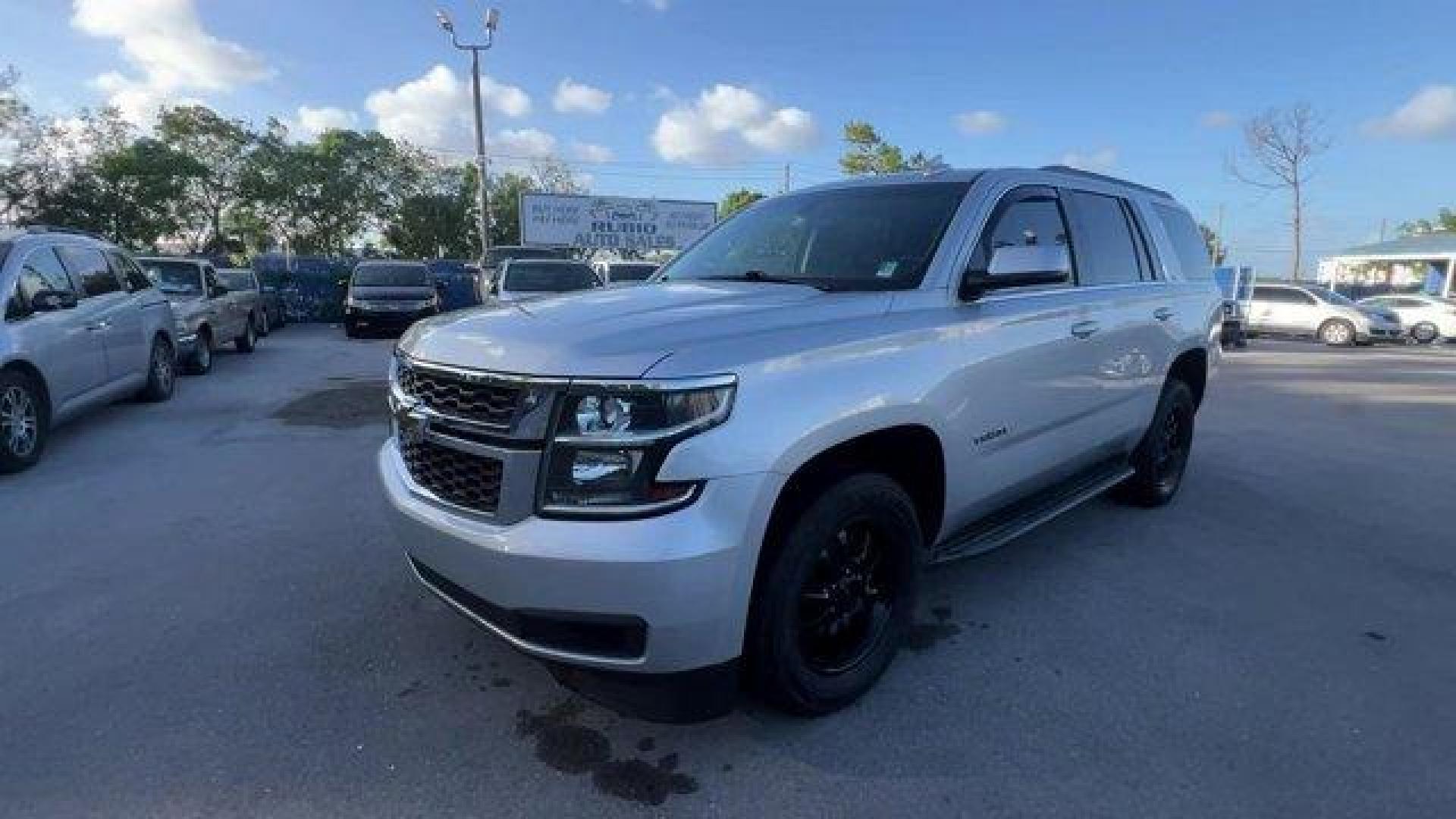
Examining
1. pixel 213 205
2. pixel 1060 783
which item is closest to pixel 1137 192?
pixel 1060 783

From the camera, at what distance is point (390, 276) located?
17.7 metres

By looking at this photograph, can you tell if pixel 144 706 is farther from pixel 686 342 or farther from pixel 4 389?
pixel 4 389

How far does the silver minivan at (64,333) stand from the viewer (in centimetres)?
622

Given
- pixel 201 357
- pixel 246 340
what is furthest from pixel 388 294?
pixel 201 357

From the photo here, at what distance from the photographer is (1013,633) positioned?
357cm

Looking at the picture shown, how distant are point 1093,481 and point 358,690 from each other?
11.7 feet

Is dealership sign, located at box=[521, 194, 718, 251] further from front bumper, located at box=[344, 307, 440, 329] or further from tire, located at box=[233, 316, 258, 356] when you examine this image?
tire, located at box=[233, 316, 258, 356]

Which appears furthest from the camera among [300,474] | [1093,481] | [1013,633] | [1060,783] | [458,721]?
[300,474]

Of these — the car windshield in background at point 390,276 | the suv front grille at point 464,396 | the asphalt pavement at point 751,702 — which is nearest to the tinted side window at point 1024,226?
the asphalt pavement at point 751,702

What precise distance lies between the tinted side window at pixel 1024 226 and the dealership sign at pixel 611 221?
2752 cm

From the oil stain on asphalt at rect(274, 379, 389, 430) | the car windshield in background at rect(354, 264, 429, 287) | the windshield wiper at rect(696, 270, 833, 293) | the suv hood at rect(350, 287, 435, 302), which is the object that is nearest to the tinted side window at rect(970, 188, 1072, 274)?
the windshield wiper at rect(696, 270, 833, 293)

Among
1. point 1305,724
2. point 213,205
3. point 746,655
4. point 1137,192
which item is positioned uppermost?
point 213,205

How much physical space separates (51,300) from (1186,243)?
28.0 feet

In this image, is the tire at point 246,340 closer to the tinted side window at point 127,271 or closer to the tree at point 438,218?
the tinted side window at point 127,271
